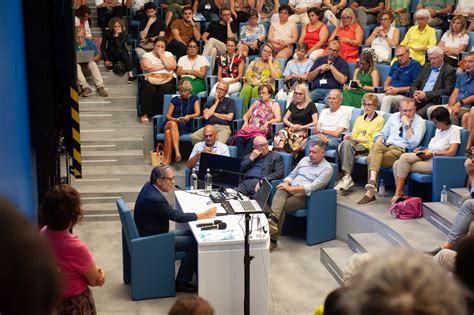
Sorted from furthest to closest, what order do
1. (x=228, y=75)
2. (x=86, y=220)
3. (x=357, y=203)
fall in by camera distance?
1. (x=228, y=75)
2. (x=86, y=220)
3. (x=357, y=203)

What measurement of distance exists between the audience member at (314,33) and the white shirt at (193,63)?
1.50m

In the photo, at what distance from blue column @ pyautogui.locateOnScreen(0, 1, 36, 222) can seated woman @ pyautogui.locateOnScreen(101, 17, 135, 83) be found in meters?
8.39

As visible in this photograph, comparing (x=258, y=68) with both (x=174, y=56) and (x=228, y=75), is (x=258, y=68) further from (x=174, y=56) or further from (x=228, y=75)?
(x=174, y=56)

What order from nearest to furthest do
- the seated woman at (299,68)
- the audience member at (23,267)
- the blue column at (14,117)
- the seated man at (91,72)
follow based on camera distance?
the audience member at (23,267), the blue column at (14,117), the seated woman at (299,68), the seated man at (91,72)

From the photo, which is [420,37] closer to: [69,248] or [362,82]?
[362,82]

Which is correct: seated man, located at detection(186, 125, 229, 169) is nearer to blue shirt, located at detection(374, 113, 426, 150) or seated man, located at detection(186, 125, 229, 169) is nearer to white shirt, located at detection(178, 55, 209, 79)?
blue shirt, located at detection(374, 113, 426, 150)

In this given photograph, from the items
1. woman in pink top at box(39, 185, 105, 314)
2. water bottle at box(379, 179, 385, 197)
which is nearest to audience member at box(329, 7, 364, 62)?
water bottle at box(379, 179, 385, 197)

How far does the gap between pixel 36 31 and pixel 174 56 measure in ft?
24.5

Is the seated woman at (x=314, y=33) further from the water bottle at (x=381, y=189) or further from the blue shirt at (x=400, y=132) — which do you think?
the water bottle at (x=381, y=189)

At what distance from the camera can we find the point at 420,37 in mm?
11812

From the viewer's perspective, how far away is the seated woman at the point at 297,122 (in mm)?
10211

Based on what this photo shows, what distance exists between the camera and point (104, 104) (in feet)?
41.2

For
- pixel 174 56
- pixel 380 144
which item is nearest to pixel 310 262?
pixel 380 144

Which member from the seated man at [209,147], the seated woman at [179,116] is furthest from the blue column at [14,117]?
the seated woman at [179,116]
